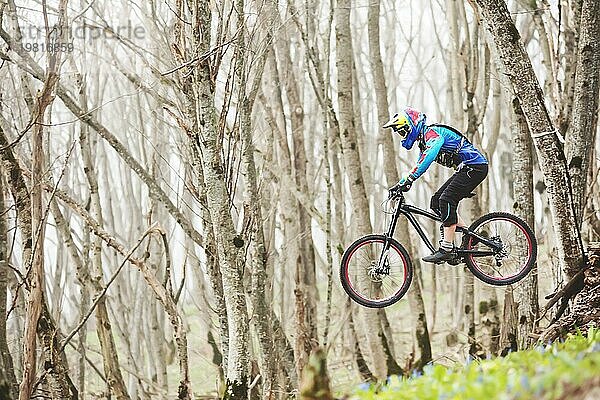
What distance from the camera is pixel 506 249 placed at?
4203 mm

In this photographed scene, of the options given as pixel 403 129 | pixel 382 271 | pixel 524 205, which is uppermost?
pixel 403 129

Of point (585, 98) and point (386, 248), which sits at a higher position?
point (585, 98)

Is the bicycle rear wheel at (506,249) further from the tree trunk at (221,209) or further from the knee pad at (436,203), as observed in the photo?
the tree trunk at (221,209)

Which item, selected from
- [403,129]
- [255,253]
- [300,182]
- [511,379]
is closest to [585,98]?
[403,129]

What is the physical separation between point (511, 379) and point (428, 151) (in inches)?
49.8

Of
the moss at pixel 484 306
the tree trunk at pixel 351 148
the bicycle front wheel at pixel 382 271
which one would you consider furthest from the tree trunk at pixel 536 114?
the moss at pixel 484 306

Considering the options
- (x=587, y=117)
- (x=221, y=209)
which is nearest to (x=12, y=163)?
(x=221, y=209)

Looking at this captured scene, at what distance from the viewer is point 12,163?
605cm

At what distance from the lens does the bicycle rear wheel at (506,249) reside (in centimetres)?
407

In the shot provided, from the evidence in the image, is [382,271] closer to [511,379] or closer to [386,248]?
[386,248]

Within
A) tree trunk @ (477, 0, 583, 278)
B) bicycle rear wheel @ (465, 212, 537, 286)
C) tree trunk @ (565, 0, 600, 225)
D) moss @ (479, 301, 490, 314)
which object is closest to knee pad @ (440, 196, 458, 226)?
bicycle rear wheel @ (465, 212, 537, 286)

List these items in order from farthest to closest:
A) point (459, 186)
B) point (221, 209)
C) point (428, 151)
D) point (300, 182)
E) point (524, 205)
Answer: point (300, 182) < point (524, 205) < point (221, 209) < point (459, 186) < point (428, 151)

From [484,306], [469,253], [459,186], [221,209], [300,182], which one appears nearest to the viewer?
[459,186]

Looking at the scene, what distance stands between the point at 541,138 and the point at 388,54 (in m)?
10.9
